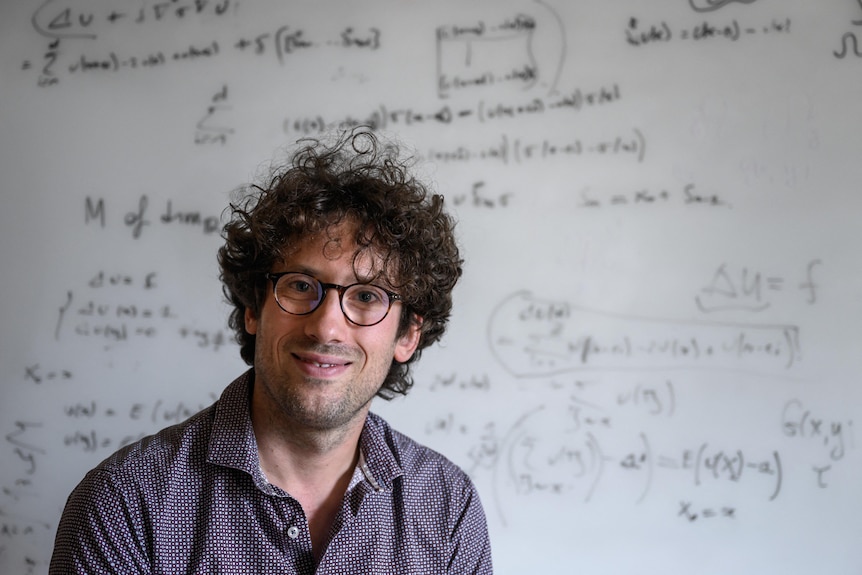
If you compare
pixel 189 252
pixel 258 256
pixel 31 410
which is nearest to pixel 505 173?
pixel 258 256

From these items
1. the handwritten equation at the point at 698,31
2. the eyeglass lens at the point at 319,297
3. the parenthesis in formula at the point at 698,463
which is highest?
the handwritten equation at the point at 698,31

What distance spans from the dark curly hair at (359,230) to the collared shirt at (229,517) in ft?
0.73

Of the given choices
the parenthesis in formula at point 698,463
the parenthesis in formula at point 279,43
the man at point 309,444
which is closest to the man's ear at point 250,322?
the man at point 309,444

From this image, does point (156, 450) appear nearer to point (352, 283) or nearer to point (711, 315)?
point (352, 283)

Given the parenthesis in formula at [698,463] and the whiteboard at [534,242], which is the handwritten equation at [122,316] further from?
the parenthesis in formula at [698,463]

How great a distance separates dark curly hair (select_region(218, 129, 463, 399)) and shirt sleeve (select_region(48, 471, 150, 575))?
393mm

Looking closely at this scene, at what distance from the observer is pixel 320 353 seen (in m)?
1.22

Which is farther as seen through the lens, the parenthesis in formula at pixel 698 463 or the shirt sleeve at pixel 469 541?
the parenthesis in formula at pixel 698 463

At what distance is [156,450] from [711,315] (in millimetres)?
1173

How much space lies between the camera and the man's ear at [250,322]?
4.62ft

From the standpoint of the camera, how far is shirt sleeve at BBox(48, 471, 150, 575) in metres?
1.12

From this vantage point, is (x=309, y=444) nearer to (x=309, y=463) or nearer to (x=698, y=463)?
(x=309, y=463)

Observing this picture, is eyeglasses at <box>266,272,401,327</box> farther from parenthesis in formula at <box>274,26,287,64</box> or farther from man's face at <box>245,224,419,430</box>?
parenthesis in formula at <box>274,26,287,64</box>

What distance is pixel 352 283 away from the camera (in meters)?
1.25
